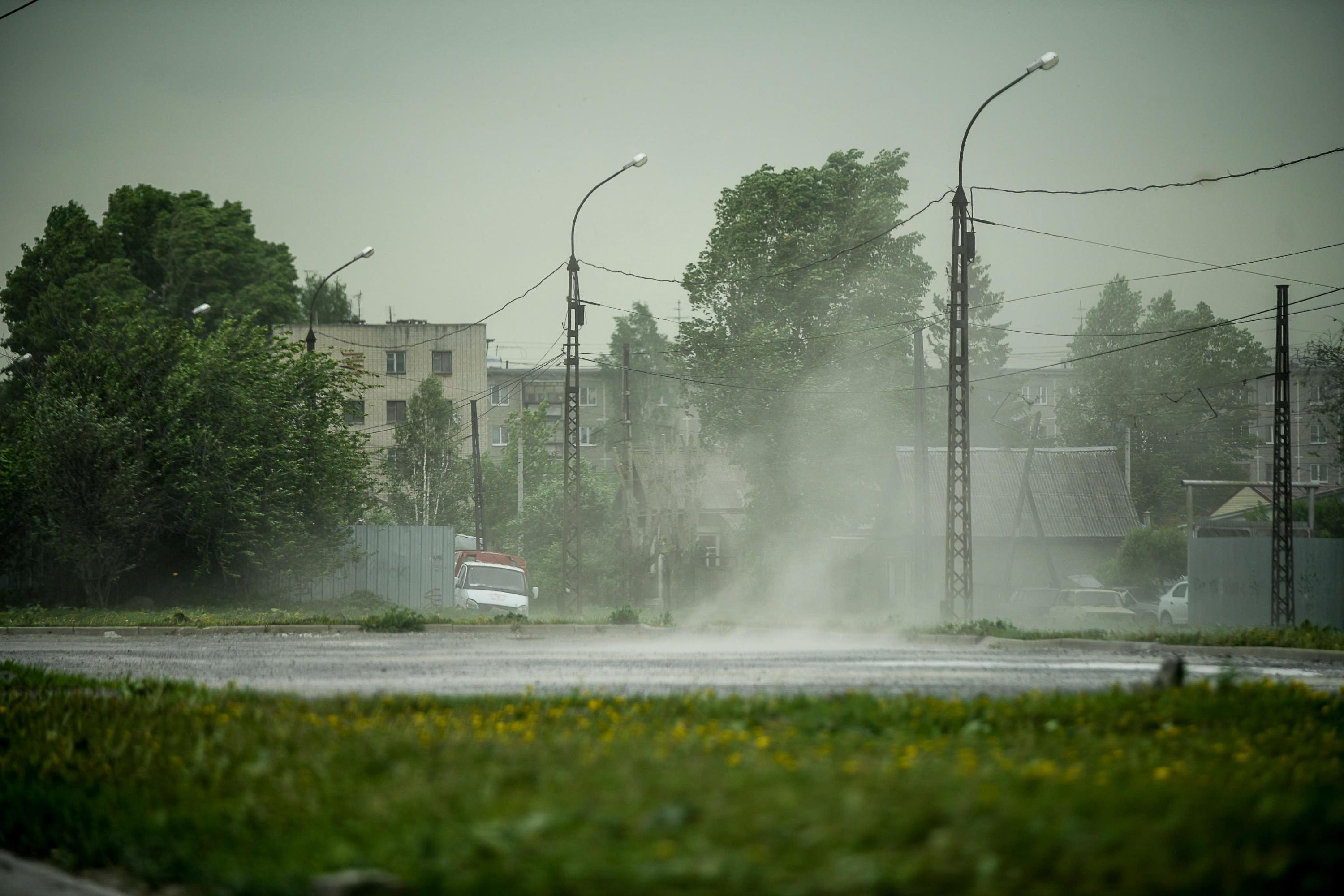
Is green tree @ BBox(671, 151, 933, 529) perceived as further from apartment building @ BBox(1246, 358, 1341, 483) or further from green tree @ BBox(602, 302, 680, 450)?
apartment building @ BBox(1246, 358, 1341, 483)

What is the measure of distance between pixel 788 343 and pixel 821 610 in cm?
1058

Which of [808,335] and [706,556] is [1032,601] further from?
[808,335]

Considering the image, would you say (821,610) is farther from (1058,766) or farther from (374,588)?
(1058,766)

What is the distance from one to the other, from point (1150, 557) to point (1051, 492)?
15.7ft

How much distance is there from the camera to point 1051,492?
50344 millimetres

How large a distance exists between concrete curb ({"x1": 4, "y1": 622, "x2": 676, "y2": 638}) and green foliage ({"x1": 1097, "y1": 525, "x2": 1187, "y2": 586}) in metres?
30.9

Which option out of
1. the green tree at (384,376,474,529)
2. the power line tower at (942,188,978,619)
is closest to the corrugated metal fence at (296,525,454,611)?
the power line tower at (942,188,978,619)

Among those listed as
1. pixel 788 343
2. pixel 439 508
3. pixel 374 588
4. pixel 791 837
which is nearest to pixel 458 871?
pixel 791 837

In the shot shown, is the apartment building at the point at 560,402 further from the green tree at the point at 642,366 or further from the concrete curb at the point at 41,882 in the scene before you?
the concrete curb at the point at 41,882

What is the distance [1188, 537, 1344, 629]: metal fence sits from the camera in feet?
95.6

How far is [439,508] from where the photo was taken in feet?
178

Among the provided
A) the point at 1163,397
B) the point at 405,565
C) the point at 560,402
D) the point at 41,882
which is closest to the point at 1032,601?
the point at 405,565

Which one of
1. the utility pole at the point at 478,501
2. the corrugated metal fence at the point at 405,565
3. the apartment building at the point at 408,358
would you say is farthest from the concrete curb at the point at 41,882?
the apartment building at the point at 408,358

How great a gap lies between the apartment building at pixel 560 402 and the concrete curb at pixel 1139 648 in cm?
5963
